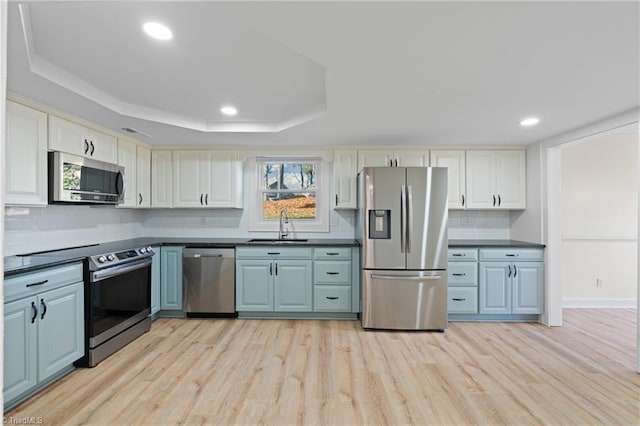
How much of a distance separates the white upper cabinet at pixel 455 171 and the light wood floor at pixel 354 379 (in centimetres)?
153

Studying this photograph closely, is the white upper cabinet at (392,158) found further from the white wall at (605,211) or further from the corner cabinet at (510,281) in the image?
the white wall at (605,211)

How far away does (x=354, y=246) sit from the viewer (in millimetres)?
3824

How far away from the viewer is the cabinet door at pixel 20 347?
6.60ft

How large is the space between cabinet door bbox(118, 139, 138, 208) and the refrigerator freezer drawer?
294 cm

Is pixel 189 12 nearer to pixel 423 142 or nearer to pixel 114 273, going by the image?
pixel 114 273

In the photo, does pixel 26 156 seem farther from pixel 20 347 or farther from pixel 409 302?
pixel 409 302

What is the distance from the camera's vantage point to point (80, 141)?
118 inches

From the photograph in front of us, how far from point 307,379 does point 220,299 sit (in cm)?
175

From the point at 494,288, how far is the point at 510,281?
0.20 m

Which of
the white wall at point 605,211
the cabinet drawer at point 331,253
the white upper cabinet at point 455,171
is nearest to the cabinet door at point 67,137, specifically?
the cabinet drawer at point 331,253

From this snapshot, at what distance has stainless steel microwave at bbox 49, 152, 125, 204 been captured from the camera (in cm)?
270

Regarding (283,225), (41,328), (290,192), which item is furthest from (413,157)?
(41,328)

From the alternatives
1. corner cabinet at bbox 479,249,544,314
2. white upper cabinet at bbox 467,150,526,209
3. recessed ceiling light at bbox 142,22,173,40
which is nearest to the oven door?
recessed ceiling light at bbox 142,22,173,40

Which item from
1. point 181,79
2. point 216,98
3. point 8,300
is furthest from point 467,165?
point 8,300
